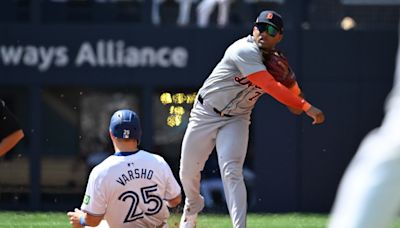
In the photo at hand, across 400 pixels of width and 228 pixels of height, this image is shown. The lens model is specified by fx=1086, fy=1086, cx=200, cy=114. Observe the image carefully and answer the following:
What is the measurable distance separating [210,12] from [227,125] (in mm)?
9053

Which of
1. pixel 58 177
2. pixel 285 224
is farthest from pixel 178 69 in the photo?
pixel 285 224

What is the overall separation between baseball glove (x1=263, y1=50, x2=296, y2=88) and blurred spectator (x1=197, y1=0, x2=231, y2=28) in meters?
8.84

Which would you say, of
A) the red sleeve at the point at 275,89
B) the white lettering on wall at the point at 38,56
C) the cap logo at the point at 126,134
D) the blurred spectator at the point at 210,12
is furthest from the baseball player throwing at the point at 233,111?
the white lettering on wall at the point at 38,56

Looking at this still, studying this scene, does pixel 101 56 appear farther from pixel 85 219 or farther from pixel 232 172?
pixel 85 219

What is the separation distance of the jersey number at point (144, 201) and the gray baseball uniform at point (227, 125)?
1.15 meters

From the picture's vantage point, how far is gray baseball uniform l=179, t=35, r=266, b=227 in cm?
772

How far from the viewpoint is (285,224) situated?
1108 centimetres

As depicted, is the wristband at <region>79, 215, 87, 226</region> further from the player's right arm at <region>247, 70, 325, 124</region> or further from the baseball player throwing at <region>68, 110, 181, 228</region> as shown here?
the player's right arm at <region>247, 70, 325, 124</region>

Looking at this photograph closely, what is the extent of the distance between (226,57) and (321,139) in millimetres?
9346

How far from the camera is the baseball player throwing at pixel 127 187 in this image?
6488 millimetres

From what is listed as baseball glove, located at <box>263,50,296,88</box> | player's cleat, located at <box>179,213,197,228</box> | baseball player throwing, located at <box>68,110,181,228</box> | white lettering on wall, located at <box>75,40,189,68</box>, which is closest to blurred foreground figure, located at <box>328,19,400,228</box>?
baseball player throwing, located at <box>68,110,181,228</box>

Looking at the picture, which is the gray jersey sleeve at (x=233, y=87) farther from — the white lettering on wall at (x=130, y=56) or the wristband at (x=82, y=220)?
the white lettering on wall at (x=130, y=56)

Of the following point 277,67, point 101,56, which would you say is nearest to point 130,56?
point 101,56

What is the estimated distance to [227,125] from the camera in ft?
26.3
